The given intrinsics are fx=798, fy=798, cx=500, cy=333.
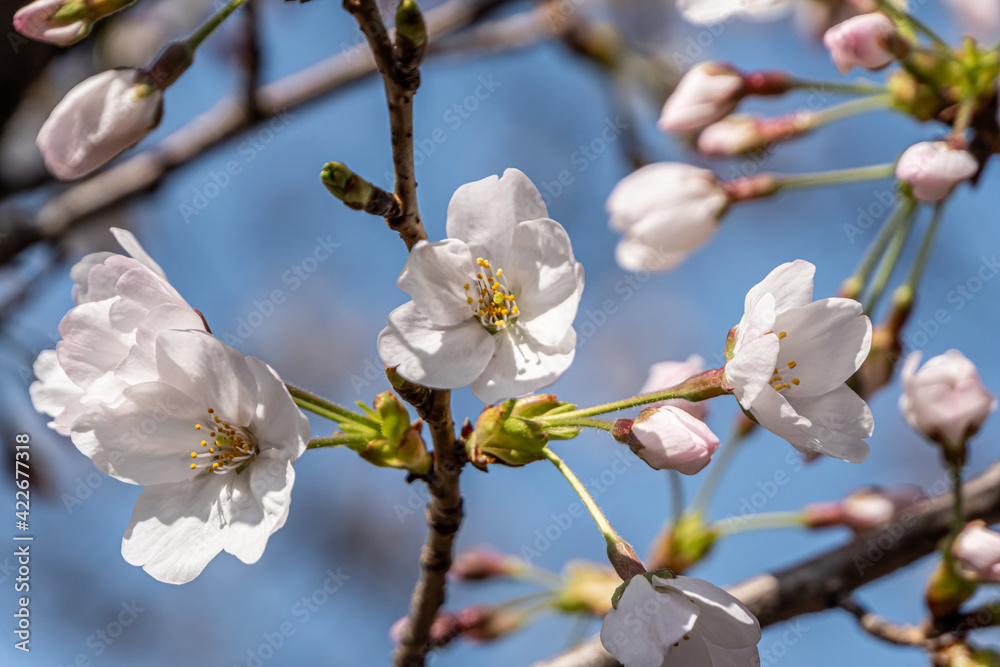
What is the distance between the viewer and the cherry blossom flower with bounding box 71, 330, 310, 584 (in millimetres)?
1073

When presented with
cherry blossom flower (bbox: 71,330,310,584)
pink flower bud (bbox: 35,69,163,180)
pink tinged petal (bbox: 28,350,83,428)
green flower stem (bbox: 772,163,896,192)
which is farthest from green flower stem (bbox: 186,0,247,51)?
green flower stem (bbox: 772,163,896,192)

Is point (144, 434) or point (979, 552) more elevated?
point (144, 434)

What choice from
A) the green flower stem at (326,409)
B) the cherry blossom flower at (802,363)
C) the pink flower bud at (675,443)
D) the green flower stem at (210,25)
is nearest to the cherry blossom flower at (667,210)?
the cherry blossom flower at (802,363)

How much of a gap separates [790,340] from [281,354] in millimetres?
4148

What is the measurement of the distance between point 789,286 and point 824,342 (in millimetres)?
115

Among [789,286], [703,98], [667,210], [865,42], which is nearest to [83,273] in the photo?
[789,286]

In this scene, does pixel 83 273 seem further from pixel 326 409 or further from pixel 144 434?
pixel 326 409

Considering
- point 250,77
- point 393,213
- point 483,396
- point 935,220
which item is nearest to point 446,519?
point 483,396

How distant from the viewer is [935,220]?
1.72m

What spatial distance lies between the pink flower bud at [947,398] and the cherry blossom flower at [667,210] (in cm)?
54

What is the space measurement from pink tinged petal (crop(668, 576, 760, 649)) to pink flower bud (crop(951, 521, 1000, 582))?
0.65 metres

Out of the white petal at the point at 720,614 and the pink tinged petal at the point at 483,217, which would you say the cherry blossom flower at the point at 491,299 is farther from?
the white petal at the point at 720,614

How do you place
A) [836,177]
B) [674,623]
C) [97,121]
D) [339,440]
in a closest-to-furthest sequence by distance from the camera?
[674,623]
[339,440]
[97,121]
[836,177]

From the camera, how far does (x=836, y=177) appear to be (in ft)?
5.88
